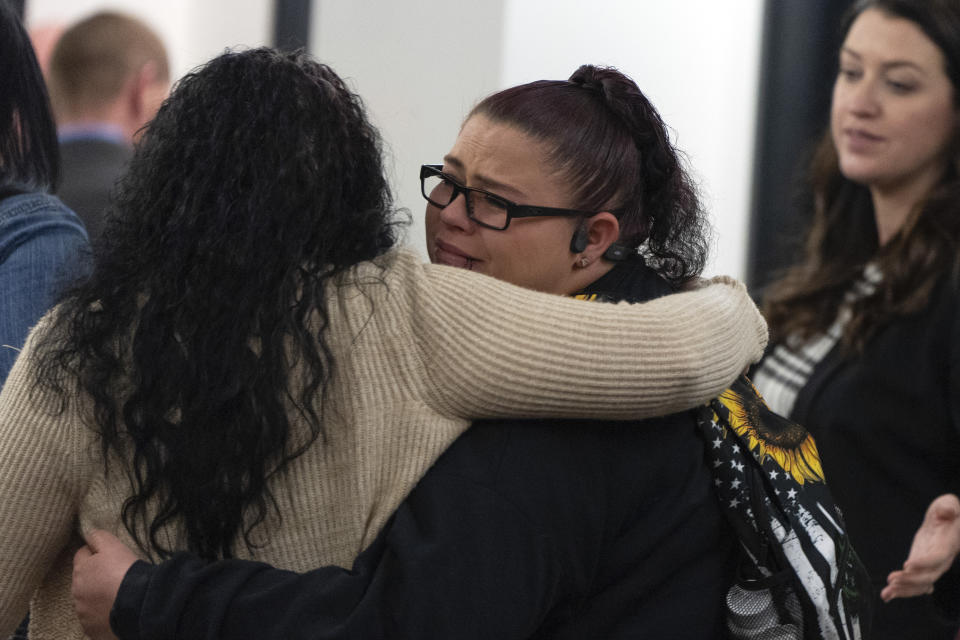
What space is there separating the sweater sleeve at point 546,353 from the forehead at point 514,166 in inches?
9.9

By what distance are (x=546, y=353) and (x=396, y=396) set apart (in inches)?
7.1

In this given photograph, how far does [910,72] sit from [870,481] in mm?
974

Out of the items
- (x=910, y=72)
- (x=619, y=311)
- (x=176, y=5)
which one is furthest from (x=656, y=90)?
(x=619, y=311)

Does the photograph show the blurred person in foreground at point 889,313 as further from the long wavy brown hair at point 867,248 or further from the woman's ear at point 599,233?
the woman's ear at point 599,233

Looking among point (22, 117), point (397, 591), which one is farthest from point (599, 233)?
point (22, 117)

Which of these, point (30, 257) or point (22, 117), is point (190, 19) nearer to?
point (22, 117)

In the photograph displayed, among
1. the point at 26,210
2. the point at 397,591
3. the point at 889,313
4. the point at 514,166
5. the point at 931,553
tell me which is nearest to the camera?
the point at 397,591

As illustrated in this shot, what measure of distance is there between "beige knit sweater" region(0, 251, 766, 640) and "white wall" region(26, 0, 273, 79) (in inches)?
134

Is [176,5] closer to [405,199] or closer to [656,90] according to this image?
[405,199]

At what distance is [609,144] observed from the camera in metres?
1.56

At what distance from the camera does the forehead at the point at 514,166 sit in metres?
1.54

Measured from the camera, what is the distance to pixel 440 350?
1274 millimetres

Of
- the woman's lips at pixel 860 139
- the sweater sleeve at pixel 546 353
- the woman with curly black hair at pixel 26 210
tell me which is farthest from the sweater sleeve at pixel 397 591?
the woman's lips at pixel 860 139

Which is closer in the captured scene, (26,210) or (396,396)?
(396,396)
